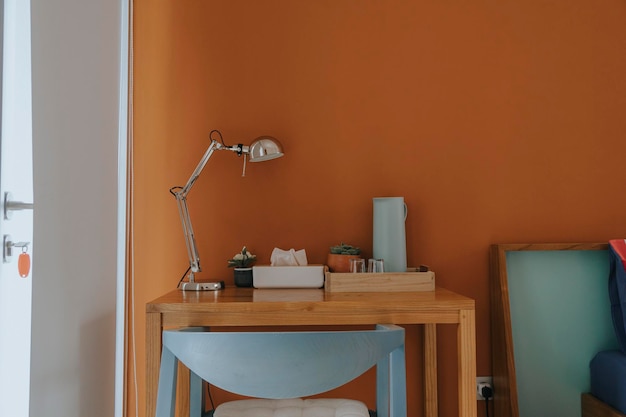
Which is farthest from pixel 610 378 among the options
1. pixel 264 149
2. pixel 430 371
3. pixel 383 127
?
pixel 264 149

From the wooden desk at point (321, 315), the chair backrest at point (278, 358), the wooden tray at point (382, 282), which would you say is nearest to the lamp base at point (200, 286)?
the wooden desk at point (321, 315)

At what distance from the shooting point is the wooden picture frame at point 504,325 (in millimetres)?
1989

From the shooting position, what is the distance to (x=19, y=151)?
1.55 m

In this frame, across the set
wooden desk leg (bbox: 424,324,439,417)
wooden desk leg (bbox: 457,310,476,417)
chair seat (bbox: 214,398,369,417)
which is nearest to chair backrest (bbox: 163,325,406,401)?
chair seat (bbox: 214,398,369,417)

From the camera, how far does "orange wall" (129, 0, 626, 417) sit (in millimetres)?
2111

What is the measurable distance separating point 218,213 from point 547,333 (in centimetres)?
132

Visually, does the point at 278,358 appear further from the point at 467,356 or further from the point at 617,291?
the point at 617,291

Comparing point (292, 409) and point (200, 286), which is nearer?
point (292, 409)

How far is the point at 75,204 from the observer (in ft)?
5.86

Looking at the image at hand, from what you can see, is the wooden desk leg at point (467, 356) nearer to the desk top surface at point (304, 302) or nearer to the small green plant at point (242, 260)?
the desk top surface at point (304, 302)

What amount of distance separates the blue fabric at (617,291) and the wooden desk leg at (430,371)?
64 cm

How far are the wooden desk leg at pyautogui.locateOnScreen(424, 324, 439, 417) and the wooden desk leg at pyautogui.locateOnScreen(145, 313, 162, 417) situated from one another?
0.96m

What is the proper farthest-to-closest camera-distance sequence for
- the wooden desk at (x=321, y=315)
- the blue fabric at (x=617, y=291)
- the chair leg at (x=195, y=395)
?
the blue fabric at (x=617, y=291)
the chair leg at (x=195, y=395)
the wooden desk at (x=321, y=315)

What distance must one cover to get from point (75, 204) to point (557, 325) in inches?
69.5
